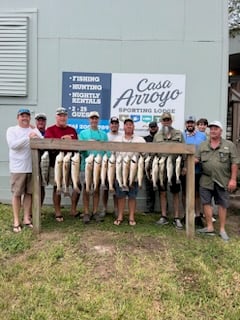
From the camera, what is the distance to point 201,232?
6672mm

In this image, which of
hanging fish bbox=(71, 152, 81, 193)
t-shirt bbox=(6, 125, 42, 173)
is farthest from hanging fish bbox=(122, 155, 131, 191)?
t-shirt bbox=(6, 125, 42, 173)

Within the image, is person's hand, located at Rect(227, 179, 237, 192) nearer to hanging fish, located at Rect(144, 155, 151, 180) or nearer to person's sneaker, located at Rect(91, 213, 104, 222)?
hanging fish, located at Rect(144, 155, 151, 180)

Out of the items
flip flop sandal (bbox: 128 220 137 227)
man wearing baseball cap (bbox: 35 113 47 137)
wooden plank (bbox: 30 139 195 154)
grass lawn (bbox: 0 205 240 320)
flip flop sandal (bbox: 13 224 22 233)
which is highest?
man wearing baseball cap (bbox: 35 113 47 137)

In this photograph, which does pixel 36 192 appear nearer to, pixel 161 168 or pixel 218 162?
pixel 161 168

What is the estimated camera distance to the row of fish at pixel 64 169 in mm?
6203

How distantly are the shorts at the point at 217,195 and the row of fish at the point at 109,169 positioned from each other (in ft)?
1.79

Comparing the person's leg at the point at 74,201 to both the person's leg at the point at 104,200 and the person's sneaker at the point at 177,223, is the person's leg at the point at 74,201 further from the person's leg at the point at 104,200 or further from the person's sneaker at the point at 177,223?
the person's sneaker at the point at 177,223

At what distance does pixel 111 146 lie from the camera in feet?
20.4

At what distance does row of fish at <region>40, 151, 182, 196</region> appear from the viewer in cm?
622

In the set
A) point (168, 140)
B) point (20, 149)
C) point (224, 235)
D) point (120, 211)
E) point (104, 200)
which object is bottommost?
point (224, 235)

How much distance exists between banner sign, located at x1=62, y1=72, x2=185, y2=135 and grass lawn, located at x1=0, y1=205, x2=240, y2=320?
240 centimetres

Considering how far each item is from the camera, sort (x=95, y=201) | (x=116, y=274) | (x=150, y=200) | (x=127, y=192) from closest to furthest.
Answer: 1. (x=116, y=274)
2. (x=127, y=192)
3. (x=95, y=201)
4. (x=150, y=200)

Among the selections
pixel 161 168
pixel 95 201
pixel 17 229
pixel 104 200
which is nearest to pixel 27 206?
pixel 17 229

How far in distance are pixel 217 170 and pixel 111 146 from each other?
1.60m
